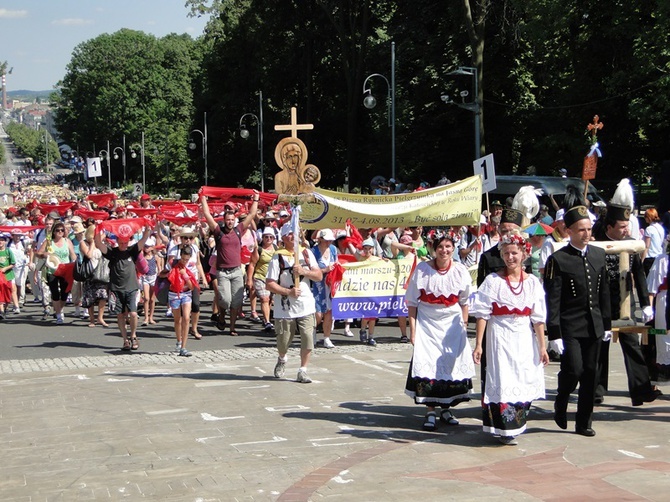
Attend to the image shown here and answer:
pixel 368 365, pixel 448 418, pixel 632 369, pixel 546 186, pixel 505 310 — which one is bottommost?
pixel 368 365

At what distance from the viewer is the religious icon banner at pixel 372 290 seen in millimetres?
15156

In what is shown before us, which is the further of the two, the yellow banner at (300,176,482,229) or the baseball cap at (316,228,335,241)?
the yellow banner at (300,176,482,229)

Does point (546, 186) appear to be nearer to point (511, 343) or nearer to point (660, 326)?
point (660, 326)

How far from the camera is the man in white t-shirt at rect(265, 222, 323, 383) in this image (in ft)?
37.3

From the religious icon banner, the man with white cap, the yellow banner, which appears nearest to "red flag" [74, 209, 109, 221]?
the man with white cap

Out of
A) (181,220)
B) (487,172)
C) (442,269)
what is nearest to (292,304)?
(442,269)

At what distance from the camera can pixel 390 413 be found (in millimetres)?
9648

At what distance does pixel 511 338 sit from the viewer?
8.34m

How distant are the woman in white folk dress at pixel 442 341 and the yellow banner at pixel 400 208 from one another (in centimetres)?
535

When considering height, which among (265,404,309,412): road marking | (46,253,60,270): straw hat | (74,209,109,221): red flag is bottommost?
(265,404,309,412): road marking

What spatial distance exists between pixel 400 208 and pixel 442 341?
5.84m

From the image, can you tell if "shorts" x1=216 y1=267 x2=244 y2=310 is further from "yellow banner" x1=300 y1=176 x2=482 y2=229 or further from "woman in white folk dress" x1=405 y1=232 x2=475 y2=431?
"woman in white folk dress" x1=405 y1=232 x2=475 y2=431

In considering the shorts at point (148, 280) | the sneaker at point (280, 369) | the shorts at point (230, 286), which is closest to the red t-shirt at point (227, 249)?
the shorts at point (230, 286)

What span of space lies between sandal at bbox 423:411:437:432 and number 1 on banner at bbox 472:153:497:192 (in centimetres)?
724
